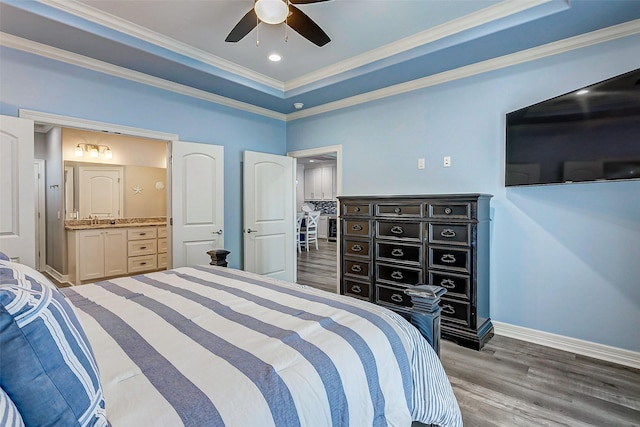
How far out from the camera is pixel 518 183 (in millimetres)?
2656

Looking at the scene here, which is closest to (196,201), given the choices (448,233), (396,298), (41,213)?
(396,298)

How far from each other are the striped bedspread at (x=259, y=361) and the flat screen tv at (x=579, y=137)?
6.03 ft

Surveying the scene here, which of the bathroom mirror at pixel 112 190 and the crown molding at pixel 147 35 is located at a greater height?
the crown molding at pixel 147 35

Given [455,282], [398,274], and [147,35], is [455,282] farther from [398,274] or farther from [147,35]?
[147,35]

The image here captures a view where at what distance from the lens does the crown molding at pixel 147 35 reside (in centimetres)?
234

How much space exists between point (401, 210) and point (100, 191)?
17.1 feet

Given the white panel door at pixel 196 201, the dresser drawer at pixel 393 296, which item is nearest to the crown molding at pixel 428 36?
the white panel door at pixel 196 201

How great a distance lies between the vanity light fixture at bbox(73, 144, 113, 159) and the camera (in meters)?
5.15

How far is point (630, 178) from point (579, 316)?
1.26 meters

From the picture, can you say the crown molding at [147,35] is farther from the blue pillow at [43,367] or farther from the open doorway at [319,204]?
the open doorway at [319,204]

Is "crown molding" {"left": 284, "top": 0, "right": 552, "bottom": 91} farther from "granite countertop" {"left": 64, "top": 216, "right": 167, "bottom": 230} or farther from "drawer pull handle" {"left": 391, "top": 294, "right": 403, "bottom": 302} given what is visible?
"granite countertop" {"left": 64, "top": 216, "right": 167, "bottom": 230}

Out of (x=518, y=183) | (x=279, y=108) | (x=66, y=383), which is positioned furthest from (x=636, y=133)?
(x=279, y=108)

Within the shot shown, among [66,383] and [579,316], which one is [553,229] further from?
[66,383]

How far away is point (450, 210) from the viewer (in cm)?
276
